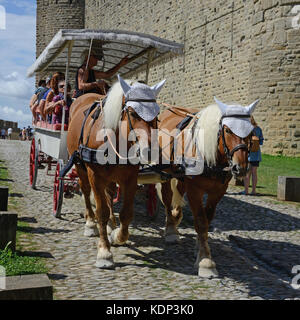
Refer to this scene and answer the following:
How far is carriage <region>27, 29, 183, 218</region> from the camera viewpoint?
22.0 ft

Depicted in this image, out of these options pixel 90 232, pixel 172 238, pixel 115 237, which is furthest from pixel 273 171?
pixel 115 237

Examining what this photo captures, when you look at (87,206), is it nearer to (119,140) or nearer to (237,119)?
(119,140)

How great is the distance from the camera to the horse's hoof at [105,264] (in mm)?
4934

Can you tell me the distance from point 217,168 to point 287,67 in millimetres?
14088

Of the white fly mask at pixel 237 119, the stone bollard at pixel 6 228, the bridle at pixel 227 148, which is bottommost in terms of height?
the stone bollard at pixel 6 228

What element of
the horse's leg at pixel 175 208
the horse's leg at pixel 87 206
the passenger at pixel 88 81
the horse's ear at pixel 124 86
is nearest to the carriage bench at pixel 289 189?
the horse's leg at pixel 175 208

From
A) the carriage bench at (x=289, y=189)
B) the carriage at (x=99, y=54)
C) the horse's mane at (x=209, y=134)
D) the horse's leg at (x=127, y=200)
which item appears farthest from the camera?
the carriage bench at (x=289, y=189)

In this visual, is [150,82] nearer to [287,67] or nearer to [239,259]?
[287,67]

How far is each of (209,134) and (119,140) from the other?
33.9 inches

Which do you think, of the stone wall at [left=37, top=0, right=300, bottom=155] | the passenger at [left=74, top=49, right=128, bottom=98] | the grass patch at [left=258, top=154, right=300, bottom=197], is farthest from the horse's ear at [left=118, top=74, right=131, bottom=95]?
the stone wall at [left=37, top=0, right=300, bottom=155]

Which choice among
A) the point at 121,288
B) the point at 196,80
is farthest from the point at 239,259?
the point at 196,80

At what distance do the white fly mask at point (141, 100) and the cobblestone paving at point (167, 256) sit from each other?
1524 millimetres

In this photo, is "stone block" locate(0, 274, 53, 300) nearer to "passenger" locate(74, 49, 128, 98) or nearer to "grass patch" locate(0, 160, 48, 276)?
"grass patch" locate(0, 160, 48, 276)

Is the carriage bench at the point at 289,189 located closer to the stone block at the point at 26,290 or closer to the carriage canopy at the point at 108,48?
the carriage canopy at the point at 108,48
